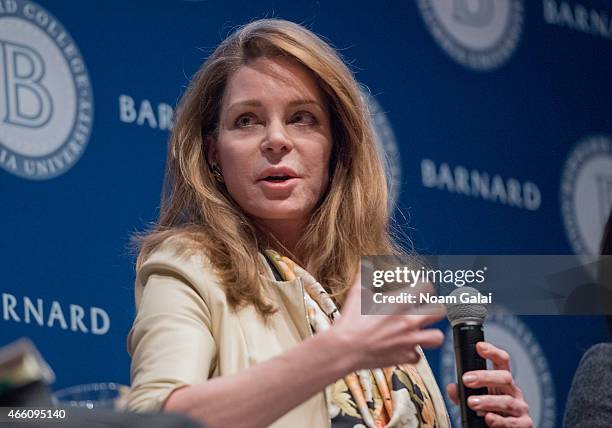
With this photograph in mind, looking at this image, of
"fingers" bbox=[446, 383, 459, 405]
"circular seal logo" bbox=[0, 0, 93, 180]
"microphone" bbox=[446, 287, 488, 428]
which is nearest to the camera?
"microphone" bbox=[446, 287, 488, 428]

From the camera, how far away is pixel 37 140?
2639 millimetres

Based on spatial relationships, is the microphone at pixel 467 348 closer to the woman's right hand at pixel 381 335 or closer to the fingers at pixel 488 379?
the fingers at pixel 488 379

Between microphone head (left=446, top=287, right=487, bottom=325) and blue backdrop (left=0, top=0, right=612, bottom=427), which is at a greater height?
blue backdrop (left=0, top=0, right=612, bottom=427)

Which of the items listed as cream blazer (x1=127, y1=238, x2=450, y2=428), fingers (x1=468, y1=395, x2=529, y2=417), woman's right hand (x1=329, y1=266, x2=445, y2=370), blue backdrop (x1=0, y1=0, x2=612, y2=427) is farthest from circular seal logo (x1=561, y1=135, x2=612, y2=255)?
woman's right hand (x1=329, y1=266, x2=445, y2=370)

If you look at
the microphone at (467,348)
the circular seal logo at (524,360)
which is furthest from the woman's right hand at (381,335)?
the circular seal logo at (524,360)

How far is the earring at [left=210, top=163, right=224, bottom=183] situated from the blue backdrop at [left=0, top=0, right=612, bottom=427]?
2.30 feet

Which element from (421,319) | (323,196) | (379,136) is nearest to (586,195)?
(379,136)

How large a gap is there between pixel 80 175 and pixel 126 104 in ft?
0.74

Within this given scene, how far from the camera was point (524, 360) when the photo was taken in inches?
134

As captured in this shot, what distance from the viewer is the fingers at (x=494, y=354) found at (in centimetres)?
160

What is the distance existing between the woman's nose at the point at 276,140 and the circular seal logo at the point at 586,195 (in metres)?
1.92

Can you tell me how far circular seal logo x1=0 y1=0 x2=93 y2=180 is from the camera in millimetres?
2605

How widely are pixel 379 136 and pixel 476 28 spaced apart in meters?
0.65

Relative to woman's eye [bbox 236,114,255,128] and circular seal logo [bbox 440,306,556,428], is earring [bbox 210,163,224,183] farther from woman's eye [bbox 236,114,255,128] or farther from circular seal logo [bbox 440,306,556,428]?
circular seal logo [bbox 440,306,556,428]
